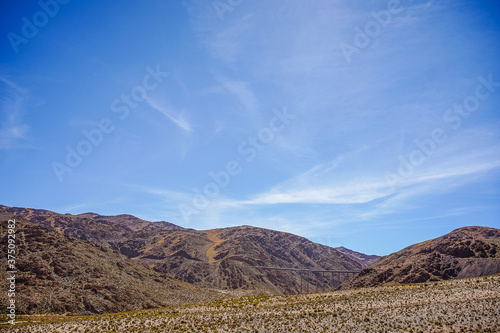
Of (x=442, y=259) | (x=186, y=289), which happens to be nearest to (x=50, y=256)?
(x=186, y=289)

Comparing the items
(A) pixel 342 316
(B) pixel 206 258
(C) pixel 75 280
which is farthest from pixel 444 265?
(B) pixel 206 258

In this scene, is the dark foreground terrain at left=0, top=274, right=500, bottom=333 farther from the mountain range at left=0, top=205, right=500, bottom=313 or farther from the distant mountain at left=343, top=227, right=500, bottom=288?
the distant mountain at left=343, top=227, right=500, bottom=288

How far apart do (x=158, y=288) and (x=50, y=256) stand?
82.5ft

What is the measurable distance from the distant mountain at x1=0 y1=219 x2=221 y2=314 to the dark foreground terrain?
8.65 m

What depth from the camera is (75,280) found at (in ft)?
188

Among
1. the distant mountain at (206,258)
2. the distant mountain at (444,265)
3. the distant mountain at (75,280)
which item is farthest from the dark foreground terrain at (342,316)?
the distant mountain at (206,258)

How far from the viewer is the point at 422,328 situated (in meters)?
27.4

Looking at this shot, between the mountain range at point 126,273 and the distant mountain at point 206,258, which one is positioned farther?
the distant mountain at point 206,258

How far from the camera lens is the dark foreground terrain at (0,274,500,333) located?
2859cm

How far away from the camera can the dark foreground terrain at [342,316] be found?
2859 centimetres

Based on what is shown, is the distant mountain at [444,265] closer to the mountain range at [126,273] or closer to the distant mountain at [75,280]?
the mountain range at [126,273]

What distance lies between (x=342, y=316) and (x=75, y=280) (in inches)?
1999

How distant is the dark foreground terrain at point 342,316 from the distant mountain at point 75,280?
28.4 ft

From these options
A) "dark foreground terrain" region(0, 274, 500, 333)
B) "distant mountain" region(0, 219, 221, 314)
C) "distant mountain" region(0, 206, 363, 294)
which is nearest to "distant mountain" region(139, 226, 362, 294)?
"distant mountain" region(0, 206, 363, 294)
